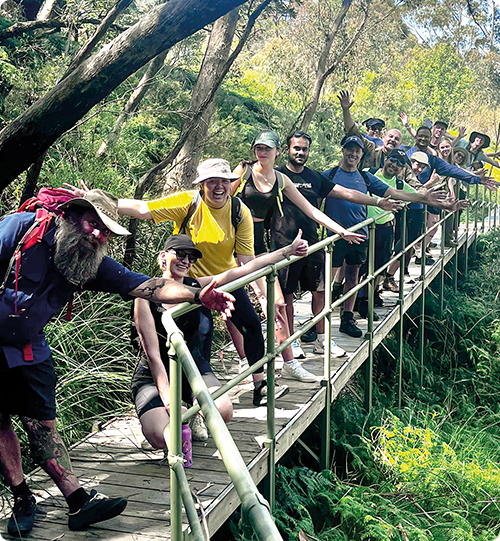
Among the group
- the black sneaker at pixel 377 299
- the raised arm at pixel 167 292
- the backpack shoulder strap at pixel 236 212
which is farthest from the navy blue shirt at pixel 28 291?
the black sneaker at pixel 377 299

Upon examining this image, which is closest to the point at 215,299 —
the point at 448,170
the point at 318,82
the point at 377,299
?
the point at 377,299

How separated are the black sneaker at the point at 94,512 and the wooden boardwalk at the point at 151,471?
0.04m

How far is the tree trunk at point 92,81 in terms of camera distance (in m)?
4.46

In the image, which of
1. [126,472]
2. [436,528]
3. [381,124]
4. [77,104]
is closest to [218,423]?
[126,472]

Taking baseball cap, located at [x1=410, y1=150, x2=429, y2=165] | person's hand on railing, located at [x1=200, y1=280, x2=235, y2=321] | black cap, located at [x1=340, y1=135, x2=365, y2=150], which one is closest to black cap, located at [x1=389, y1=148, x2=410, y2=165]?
black cap, located at [x1=340, y1=135, x2=365, y2=150]

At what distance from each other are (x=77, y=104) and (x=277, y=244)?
2155mm

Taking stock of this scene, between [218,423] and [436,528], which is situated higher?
[218,423]

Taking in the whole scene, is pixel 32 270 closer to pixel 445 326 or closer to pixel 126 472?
pixel 126 472

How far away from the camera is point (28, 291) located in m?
3.56

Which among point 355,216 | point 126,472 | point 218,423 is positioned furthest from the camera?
point 355,216

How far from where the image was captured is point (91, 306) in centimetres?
607

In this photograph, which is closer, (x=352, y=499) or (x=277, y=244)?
(x=352, y=499)

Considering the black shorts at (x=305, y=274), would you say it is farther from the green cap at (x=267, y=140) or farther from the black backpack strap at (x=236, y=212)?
the black backpack strap at (x=236, y=212)

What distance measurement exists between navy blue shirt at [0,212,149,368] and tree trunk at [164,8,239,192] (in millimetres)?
4492
